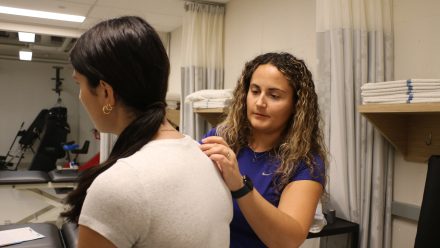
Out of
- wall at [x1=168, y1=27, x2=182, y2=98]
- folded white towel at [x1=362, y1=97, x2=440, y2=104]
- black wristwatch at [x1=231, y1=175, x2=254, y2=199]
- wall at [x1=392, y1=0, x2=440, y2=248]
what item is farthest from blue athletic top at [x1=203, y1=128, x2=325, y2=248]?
wall at [x1=168, y1=27, x2=182, y2=98]

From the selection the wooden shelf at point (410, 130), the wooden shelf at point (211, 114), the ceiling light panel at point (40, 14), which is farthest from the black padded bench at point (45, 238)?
the ceiling light panel at point (40, 14)

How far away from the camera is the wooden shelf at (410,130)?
1.79m

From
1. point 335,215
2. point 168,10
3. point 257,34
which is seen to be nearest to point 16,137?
point 168,10

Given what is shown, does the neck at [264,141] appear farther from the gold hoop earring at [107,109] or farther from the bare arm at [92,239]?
the bare arm at [92,239]

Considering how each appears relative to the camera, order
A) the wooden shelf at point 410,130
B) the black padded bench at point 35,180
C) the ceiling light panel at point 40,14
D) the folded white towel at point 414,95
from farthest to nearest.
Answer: the black padded bench at point 35,180 < the ceiling light panel at point 40,14 < the wooden shelf at point 410,130 < the folded white towel at point 414,95

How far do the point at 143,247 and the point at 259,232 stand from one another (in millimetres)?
480

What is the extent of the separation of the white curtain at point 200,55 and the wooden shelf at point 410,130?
189cm

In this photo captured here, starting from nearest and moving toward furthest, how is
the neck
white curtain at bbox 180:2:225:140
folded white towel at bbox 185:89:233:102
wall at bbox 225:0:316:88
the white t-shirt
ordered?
1. the white t-shirt
2. the neck
3. wall at bbox 225:0:316:88
4. folded white towel at bbox 185:89:233:102
5. white curtain at bbox 180:2:225:140

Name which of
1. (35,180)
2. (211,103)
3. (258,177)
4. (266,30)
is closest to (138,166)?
(258,177)

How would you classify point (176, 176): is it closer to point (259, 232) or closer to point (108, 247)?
point (108, 247)

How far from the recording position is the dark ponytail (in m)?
0.74

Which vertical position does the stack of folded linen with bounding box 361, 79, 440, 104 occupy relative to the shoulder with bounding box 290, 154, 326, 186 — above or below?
above

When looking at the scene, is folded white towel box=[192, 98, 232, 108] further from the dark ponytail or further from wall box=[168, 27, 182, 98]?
the dark ponytail

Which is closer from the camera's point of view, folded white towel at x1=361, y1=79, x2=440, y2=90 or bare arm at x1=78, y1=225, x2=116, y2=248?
bare arm at x1=78, y1=225, x2=116, y2=248
